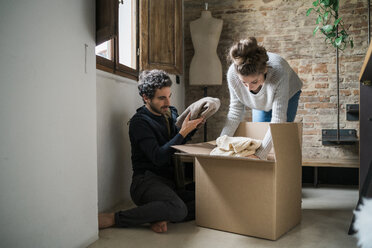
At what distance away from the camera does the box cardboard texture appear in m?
1.74

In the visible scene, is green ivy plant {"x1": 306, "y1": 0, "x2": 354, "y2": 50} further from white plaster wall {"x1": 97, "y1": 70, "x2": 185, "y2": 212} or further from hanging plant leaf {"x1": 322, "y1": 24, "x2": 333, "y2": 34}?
white plaster wall {"x1": 97, "y1": 70, "x2": 185, "y2": 212}

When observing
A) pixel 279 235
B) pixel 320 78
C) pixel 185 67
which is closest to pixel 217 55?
pixel 185 67

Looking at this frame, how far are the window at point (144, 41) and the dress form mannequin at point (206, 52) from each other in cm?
36

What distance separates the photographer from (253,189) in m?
1.78

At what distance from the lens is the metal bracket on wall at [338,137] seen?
343 centimetres

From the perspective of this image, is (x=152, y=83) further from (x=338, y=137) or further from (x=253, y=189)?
(x=338, y=137)

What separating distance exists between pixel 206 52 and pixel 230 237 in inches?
93.1

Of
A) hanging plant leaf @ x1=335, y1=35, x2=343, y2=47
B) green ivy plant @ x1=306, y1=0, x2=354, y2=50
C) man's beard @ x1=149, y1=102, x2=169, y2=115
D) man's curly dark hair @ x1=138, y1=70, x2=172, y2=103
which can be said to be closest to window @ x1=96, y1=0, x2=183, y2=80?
man's curly dark hair @ x1=138, y1=70, x2=172, y2=103

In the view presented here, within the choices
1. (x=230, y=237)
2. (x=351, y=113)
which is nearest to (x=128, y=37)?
(x=230, y=237)

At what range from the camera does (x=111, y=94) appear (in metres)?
2.37

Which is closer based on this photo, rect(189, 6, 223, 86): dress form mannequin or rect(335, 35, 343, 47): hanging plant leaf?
rect(335, 35, 343, 47): hanging plant leaf

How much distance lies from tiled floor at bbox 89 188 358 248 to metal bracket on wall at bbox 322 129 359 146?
53.6 inches

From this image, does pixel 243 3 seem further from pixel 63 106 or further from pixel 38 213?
pixel 38 213

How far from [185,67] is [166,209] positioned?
8.23 feet
